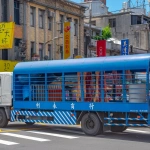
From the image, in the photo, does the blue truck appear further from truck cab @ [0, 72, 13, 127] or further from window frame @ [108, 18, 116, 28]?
window frame @ [108, 18, 116, 28]

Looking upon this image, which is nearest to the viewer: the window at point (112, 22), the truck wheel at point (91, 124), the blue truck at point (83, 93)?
the blue truck at point (83, 93)

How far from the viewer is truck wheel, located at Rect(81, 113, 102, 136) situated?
1532 cm

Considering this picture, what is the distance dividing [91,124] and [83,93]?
1223 mm

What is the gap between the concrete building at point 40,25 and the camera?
33.2 meters

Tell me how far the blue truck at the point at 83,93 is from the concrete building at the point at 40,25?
15.3m

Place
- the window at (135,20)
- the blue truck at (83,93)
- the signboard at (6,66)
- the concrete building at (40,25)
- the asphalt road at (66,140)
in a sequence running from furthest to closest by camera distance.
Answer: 1. the window at (135,20)
2. the concrete building at (40,25)
3. the signboard at (6,66)
4. the blue truck at (83,93)
5. the asphalt road at (66,140)

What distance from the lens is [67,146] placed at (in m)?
12.9

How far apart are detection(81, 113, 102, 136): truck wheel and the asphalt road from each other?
0.24m

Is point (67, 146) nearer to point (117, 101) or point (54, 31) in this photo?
point (117, 101)

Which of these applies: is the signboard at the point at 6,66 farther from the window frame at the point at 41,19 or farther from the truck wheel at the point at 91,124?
the truck wheel at the point at 91,124

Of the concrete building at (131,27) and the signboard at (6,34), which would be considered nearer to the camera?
the signboard at (6,34)

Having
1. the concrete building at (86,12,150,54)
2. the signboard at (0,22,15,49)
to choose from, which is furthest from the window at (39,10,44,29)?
the concrete building at (86,12,150,54)

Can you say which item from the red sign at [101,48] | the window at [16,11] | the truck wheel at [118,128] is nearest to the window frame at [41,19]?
the window at [16,11]

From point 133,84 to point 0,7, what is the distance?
1986 cm
